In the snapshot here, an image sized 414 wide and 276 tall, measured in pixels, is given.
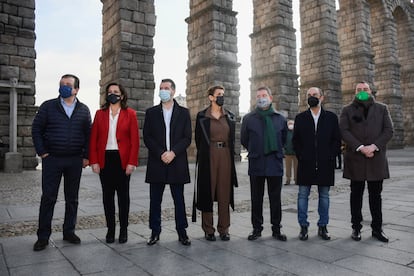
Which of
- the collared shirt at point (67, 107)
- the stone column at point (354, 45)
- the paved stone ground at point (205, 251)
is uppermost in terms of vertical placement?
the stone column at point (354, 45)

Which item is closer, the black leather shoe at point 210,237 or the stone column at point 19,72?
the black leather shoe at point 210,237

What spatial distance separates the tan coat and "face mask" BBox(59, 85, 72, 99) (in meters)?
2.99

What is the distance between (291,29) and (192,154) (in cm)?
808

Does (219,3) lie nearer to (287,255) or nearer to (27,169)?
(27,169)

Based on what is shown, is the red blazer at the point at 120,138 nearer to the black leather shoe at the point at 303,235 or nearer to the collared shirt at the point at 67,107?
the collared shirt at the point at 67,107

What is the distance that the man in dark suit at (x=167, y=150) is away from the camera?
3676mm

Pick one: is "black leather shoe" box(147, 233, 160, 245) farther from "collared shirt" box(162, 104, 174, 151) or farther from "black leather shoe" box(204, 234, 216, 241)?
"collared shirt" box(162, 104, 174, 151)

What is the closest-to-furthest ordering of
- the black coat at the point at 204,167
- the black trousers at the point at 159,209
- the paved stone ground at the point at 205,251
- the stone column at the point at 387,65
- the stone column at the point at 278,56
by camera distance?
the paved stone ground at the point at 205,251
the black trousers at the point at 159,209
the black coat at the point at 204,167
the stone column at the point at 278,56
the stone column at the point at 387,65

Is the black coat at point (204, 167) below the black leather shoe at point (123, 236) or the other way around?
the other way around

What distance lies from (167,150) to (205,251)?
112 centimetres

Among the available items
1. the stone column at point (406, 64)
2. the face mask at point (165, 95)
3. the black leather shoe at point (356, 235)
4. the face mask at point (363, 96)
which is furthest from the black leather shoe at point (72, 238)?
the stone column at point (406, 64)

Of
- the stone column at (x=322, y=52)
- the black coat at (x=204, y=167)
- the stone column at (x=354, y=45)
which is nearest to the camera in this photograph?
the black coat at (x=204, y=167)

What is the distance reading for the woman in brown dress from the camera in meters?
3.84

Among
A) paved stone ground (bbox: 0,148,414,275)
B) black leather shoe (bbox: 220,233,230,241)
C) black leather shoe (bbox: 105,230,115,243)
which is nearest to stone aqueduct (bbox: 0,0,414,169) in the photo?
paved stone ground (bbox: 0,148,414,275)
